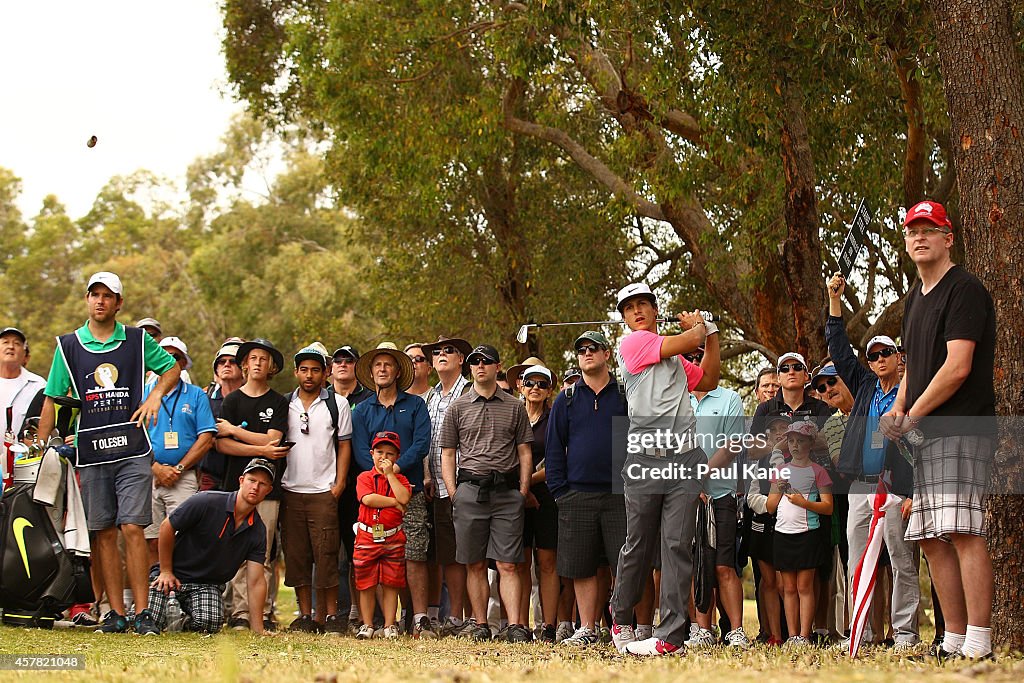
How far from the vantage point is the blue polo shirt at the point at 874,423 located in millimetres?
8531

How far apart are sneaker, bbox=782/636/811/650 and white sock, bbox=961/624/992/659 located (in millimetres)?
1623

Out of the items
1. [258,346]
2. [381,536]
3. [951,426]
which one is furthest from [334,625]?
[951,426]

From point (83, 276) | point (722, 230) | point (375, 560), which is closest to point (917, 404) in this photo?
point (375, 560)

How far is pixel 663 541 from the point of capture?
304 inches

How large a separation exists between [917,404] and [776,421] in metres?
3.26

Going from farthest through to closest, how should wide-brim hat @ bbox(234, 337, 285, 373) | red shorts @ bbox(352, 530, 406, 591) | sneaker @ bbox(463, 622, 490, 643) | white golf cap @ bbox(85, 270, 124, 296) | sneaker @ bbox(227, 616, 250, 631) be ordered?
wide-brim hat @ bbox(234, 337, 285, 373), sneaker @ bbox(227, 616, 250, 631), red shorts @ bbox(352, 530, 406, 591), sneaker @ bbox(463, 622, 490, 643), white golf cap @ bbox(85, 270, 124, 296)

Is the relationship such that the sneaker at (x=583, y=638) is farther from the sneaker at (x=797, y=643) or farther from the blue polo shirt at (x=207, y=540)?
the blue polo shirt at (x=207, y=540)

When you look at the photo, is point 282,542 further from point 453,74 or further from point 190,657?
point 453,74

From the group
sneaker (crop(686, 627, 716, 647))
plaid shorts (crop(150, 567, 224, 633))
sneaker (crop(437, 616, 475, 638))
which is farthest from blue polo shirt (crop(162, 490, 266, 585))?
A: sneaker (crop(686, 627, 716, 647))

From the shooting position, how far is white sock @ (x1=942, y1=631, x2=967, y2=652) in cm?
635

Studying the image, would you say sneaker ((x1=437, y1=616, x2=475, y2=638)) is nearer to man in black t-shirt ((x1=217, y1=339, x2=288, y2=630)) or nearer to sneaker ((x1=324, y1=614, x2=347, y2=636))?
sneaker ((x1=324, y1=614, x2=347, y2=636))

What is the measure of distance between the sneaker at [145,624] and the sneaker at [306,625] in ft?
6.45

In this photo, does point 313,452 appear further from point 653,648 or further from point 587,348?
point 653,648

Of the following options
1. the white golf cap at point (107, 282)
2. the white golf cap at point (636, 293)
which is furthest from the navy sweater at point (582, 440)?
the white golf cap at point (107, 282)
